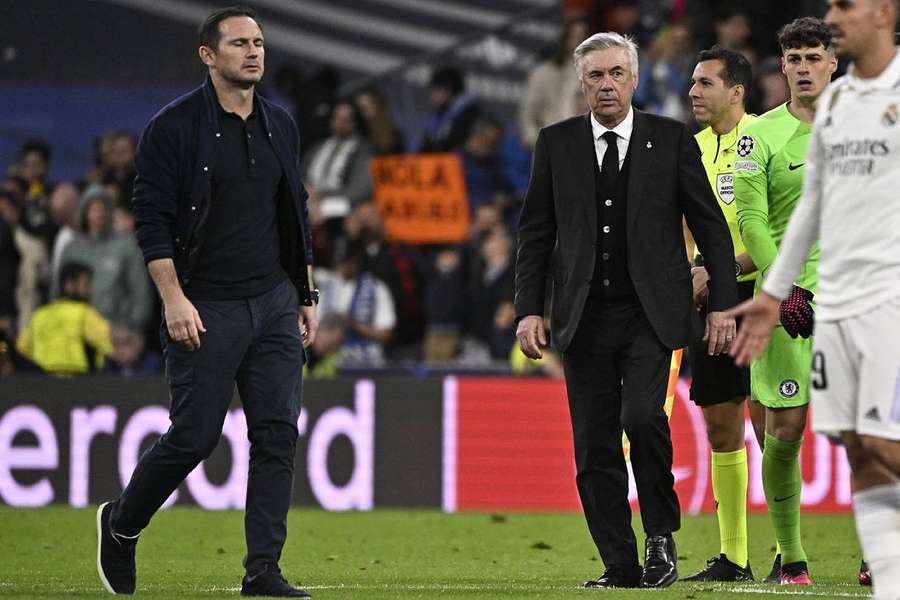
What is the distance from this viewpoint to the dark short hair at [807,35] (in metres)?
8.62

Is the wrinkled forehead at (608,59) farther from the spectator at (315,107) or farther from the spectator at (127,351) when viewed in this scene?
the spectator at (315,107)

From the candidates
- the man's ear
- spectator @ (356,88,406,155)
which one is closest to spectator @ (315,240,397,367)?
spectator @ (356,88,406,155)

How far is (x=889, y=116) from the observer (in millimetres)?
6160

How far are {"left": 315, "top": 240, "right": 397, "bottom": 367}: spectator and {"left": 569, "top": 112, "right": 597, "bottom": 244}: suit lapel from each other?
8.42 m

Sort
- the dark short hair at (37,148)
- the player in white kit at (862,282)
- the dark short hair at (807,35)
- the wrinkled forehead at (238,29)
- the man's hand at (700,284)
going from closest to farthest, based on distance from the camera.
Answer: the player in white kit at (862,282) → the wrinkled forehead at (238,29) → the dark short hair at (807,35) → the man's hand at (700,284) → the dark short hair at (37,148)

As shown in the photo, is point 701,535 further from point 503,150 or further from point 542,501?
point 503,150

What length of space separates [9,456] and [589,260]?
7.69m

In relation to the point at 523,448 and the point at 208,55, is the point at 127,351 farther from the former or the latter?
the point at 208,55

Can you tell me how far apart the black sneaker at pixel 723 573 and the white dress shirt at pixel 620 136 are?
2090mm

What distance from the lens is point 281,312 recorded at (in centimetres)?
770

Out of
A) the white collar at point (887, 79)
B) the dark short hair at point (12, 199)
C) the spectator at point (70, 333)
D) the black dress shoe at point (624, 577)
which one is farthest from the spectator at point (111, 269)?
the white collar at point (887, 79)

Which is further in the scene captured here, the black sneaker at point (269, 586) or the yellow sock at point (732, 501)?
the yellow sock at point (732, 501)

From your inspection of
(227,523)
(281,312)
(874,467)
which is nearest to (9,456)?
(227,523)

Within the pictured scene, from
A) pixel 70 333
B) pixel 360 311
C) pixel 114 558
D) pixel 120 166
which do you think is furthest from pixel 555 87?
pixel 114 558
